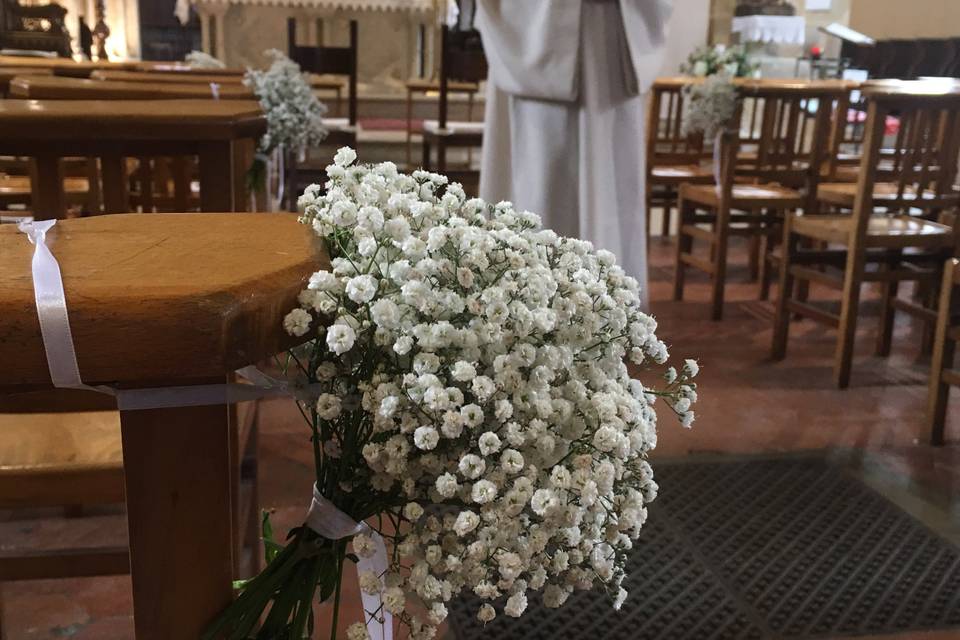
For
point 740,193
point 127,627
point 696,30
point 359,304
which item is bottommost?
point 127,627

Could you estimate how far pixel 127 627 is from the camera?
170cm

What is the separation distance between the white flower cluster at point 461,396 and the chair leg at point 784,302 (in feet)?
9.62

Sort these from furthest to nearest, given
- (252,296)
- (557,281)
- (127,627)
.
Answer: (127,627) < (557,281) < (252,296)

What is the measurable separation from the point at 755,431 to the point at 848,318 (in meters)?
0.74

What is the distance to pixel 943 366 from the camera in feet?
8.80

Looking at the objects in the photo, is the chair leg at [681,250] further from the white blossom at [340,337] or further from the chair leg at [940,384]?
the white blossom at [340,337]

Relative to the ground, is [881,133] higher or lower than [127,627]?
higher

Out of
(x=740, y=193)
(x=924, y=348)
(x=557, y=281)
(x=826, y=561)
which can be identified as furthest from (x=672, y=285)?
(x=557, y=281)

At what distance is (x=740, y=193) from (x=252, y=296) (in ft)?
12.6

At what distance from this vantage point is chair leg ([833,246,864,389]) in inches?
125

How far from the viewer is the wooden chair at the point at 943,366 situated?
2658mm

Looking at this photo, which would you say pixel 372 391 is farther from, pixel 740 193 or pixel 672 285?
pixel 672 285

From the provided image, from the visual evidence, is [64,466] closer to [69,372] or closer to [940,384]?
[69,372]

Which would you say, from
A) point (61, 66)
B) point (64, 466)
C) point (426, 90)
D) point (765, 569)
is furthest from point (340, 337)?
point (426, 90)
